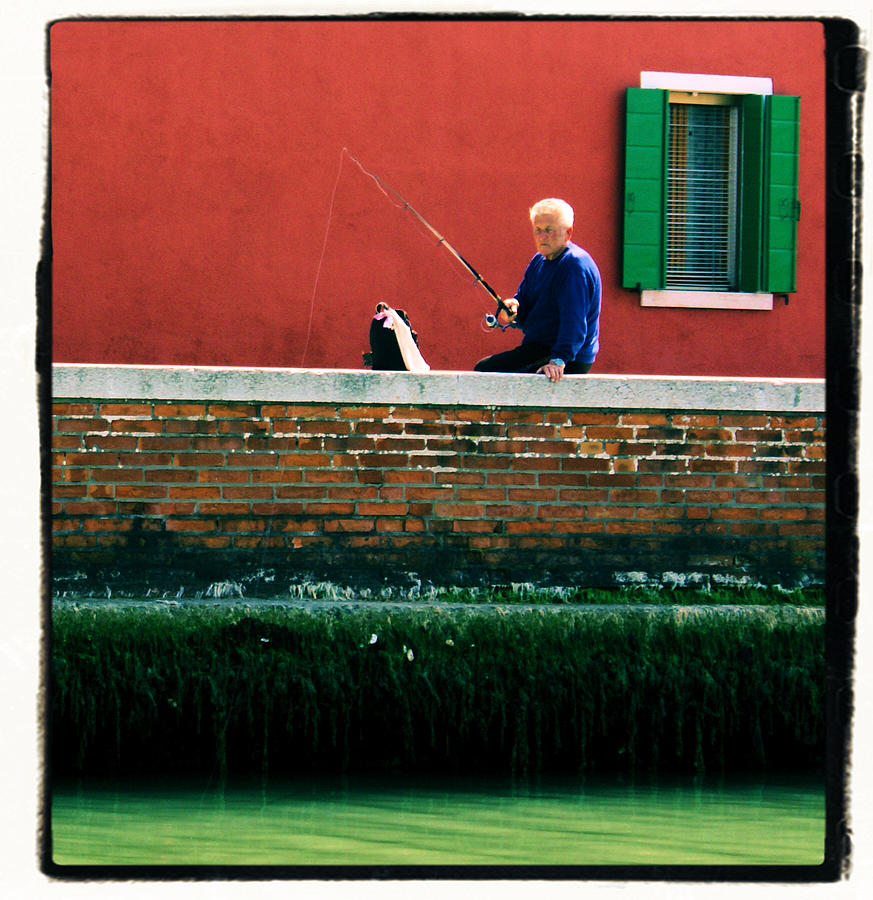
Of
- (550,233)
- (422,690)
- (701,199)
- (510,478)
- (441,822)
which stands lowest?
(441,822)

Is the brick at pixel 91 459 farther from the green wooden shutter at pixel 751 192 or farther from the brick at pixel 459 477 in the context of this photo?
the green wooden shutter at pixel 751 192

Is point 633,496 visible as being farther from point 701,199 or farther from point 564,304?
point 701,199

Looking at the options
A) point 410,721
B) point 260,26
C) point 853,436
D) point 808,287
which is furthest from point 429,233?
point 853,436

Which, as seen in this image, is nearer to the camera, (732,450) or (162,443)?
(162,443)

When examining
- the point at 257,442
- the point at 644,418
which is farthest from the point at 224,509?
the point at 644,418

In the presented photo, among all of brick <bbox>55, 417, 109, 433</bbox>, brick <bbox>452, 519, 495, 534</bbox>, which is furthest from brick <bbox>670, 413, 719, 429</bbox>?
brick <bbox>55, 417, 109, 433</bbox>

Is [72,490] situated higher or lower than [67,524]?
higher

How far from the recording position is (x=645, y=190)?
921 centimetres

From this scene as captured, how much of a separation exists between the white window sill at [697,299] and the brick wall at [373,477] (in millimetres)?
2657

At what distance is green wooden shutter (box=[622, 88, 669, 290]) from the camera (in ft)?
30.0

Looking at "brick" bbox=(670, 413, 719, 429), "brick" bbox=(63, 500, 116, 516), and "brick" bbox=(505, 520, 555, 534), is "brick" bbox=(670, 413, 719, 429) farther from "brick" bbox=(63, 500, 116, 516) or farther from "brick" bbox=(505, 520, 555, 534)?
"brick" bbox=(63, 500, 116, 516)

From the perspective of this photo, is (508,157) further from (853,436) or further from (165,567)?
(853,436)

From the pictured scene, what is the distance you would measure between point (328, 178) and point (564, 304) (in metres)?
2.70

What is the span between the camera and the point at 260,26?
8.71m
